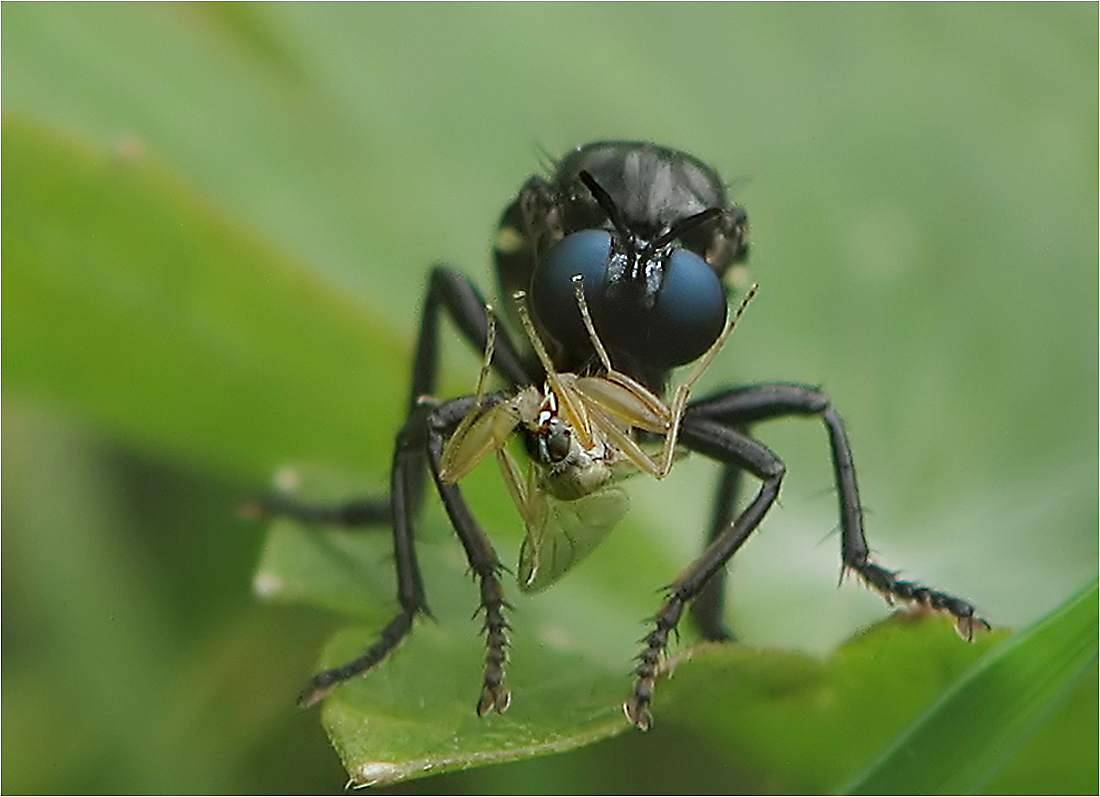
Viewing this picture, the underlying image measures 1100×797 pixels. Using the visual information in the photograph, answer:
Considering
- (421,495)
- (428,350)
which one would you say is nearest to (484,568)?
(421,495)

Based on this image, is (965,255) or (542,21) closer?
(965,255)

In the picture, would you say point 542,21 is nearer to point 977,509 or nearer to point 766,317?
point 766,317

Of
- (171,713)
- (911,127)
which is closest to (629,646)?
(171,713)

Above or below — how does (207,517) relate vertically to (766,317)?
below

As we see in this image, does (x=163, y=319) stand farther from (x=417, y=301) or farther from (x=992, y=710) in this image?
(x=992, y=710)

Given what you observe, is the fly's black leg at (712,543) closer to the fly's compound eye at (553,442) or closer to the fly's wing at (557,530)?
the fly's wing at (557,530)

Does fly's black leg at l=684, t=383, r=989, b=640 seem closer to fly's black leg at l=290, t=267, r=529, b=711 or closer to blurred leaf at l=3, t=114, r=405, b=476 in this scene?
fly's black leg at l=290, t=267, r=529, b=711

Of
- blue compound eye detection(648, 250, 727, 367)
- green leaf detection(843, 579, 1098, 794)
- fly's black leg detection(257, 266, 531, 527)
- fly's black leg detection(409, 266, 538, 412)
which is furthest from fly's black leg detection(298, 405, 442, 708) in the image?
green leaf detection(843, 579, 1098, 794)
